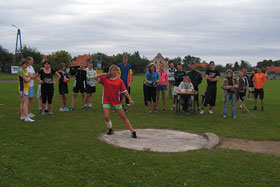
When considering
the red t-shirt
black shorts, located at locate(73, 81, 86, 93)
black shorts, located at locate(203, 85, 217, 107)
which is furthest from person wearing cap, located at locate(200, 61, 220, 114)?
the red t-shirt

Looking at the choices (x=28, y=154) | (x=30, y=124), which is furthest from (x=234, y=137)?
(x=30, y=124)

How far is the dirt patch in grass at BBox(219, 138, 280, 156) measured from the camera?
6296mm

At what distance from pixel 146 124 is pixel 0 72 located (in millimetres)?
61579

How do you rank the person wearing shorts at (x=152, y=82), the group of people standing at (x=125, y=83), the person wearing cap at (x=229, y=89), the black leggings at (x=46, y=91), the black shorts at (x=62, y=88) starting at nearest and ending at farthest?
the group of people standing at (x=125, y=83), the black leggings at (x=46, y=91), the person wearing cap at (x=229, y=89), the black shorts at (x=62, y=88), the person wearing shorts at (x=152, y=82)

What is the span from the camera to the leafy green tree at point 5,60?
2398 inches

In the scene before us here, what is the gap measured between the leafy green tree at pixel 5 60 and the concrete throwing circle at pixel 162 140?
60.4 m

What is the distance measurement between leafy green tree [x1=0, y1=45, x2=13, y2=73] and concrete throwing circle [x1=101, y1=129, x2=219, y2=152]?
60.4 m

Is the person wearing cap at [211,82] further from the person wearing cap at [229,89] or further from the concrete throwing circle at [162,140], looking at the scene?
the concrete throwing circle at [162,140]

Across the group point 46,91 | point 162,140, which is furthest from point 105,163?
point 46,91

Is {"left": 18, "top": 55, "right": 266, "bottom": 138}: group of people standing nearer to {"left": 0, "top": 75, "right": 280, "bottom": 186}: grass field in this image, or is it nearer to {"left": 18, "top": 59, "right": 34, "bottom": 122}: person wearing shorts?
{"left": 18, "top": 59, "right": 34, "bottom": 122}: person wearing shorts

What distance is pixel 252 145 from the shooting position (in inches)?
266

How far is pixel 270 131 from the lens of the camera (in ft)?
27.5

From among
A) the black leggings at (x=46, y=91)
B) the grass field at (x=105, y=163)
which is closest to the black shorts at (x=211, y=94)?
the grass field at (x=105, y=163)

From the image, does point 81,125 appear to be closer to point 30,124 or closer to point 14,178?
point 30,124
